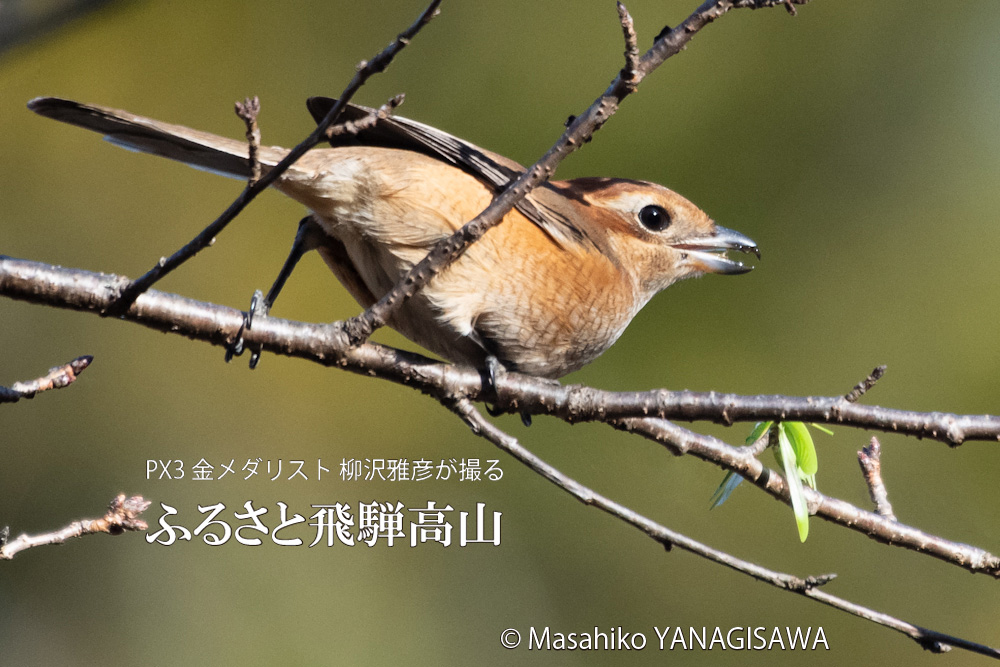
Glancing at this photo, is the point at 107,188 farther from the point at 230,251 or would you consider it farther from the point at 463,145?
the point at 463,145

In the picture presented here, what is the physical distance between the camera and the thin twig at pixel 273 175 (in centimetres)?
193

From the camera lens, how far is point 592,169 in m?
6.06

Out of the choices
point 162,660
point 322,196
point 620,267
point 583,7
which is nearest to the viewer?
point 322,196

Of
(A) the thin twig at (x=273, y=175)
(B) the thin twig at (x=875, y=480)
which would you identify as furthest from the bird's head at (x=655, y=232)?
(A) the thin twig at (x=273, y=175)

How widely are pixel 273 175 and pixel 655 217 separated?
7.37ft

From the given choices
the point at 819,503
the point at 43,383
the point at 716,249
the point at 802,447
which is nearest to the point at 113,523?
the point at 43,383

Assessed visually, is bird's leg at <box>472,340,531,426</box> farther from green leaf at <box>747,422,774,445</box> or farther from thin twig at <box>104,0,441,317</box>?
thin twig at <box>104,0,441,317</box>

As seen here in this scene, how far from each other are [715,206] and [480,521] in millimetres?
2561

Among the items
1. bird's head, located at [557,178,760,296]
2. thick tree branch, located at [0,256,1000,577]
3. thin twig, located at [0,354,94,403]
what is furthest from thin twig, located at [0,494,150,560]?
bird's head, located at [557,178,760,296]

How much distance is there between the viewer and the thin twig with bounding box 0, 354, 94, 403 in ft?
7.72

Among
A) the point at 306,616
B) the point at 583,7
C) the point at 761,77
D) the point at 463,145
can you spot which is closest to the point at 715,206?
the point at 761,77

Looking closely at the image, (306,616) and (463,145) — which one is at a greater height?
(463,145)

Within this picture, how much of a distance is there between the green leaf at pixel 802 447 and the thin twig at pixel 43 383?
2057mm

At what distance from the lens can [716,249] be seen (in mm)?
4051
